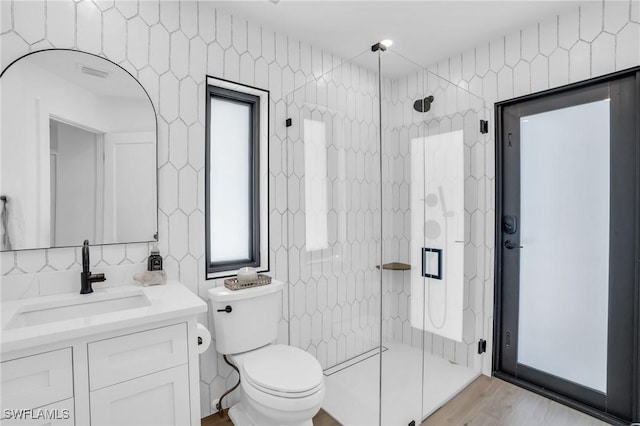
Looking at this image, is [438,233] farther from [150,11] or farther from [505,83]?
[150,11]

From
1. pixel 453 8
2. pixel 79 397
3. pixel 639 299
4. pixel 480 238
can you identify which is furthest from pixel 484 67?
pixel 79 397

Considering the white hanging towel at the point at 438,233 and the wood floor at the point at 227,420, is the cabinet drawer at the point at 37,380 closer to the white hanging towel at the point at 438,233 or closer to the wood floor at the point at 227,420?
the wood floor at the point at 227,420

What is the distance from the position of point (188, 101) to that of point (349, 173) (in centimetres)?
103

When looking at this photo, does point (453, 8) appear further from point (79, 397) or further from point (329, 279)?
point (79, 397)

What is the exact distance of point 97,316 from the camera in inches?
46.9

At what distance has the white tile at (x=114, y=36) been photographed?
160 cm

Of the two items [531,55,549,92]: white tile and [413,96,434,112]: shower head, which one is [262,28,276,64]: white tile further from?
[531,55,549,92]: white tile

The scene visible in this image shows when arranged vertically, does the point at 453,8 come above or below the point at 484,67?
above

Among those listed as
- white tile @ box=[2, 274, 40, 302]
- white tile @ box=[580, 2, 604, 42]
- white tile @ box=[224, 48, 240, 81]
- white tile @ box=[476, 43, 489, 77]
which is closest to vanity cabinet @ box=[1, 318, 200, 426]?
white tile @ box=[2, 274, 40, 302]

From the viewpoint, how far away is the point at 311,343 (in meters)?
2.25

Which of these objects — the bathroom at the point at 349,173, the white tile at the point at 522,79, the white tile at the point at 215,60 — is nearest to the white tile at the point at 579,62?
the bathroom at the point at 349,173

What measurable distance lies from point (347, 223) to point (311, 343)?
3.05 ft

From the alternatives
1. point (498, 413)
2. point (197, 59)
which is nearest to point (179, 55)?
point (197, 59)

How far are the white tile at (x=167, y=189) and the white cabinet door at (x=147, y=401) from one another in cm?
77
